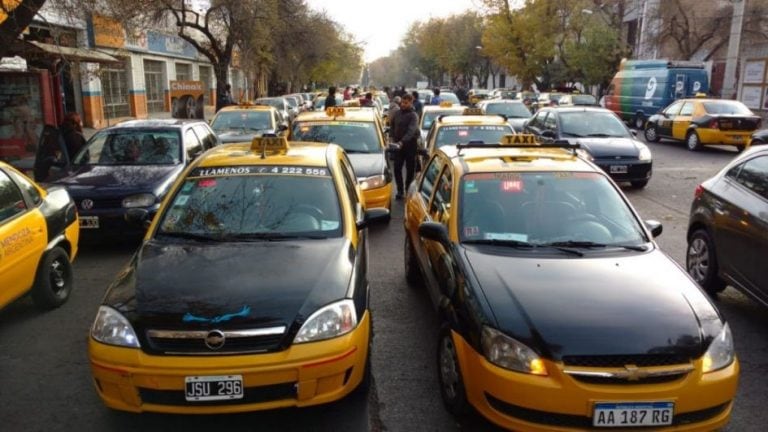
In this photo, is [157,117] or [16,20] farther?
[157,117]

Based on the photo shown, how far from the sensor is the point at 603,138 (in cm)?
1247

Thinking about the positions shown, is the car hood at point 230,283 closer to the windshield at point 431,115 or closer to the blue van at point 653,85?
the windshield at point 431,115

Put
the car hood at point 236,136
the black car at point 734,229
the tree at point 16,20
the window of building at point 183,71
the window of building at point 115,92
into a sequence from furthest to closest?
the window of building at point 183,71 < the window of building at point 115,92 < the car hood at point 236,136 < the tree at point 16,20 < the black car at point 734,229

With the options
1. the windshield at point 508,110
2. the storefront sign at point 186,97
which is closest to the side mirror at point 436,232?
the windshield at point 508,110

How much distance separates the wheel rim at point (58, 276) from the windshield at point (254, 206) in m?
1.88

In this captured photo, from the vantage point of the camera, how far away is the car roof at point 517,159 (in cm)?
503

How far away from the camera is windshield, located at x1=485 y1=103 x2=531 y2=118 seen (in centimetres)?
1891

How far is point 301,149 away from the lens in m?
5.67

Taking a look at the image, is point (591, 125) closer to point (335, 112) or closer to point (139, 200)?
point (335, 112)

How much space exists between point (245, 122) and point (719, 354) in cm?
1280

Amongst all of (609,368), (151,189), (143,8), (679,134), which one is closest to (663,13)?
(679,134)

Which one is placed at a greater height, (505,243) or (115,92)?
(115,92)

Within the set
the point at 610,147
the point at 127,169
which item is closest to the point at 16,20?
the point at 127,169

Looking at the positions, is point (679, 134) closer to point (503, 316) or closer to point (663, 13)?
point (503, 316)
